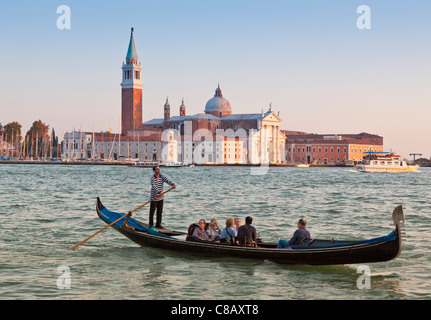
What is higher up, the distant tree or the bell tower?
the bell tower

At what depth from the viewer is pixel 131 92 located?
302 feet

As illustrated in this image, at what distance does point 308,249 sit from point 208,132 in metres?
82.9

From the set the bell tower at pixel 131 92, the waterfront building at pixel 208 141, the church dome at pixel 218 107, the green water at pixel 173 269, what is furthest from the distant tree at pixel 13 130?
the green water at pixel 173 269

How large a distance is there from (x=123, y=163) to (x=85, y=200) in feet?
211

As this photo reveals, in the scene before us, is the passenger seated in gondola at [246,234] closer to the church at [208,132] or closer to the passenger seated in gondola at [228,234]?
the passenger seated in gondola at [228,234]

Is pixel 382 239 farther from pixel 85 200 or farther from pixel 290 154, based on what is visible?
pixel 290 154

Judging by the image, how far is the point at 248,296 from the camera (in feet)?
25.6

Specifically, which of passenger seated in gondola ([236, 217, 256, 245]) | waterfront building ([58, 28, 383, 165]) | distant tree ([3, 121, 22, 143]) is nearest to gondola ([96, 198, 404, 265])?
passenger seated in gondola ([236, 217, 256, 245])

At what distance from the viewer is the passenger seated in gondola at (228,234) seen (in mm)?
9336

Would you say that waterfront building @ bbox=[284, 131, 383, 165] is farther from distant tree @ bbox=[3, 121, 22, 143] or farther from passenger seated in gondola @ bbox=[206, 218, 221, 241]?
passenger seated in gondola @ bbox=[206, 218, 221, 241]

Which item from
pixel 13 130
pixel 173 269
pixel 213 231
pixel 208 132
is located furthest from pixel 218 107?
pixel 173 269

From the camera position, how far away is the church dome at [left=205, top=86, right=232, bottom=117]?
98688mm

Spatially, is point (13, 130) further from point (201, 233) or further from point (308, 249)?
point (308, 249)
